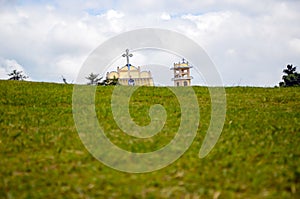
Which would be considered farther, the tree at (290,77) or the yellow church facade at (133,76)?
the tree at (290,77)

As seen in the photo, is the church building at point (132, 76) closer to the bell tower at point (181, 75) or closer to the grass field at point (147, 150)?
the bell tower at point (181, 75)

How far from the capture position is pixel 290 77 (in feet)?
123

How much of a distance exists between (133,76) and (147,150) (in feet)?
69.2

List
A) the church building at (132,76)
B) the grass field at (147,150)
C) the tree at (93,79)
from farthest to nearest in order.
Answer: the tree at (93,79) → the church building at (132,76) → the grass field at (147,150)

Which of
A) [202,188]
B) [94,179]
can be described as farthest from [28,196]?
[202,188]

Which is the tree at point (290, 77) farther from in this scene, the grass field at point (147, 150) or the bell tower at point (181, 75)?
the grass field at point (147, 150)

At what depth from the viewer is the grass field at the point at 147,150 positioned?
6531 mm

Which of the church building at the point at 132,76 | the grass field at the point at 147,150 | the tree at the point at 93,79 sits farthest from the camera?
the tree at the point at 93,79

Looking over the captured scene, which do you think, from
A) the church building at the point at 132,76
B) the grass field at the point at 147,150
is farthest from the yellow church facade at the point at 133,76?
the grass field at the point at 147,150

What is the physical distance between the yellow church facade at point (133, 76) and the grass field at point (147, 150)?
443 inches

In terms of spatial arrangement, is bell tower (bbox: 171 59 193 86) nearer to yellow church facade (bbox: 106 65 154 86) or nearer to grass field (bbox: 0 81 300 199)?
yellow church facade (bbox: 106 65 154 86)

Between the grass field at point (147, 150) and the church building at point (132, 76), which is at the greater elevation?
the church building at point (132, 76)

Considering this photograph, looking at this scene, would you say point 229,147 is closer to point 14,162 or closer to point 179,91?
point 14,162

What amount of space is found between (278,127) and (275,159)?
3.46m
